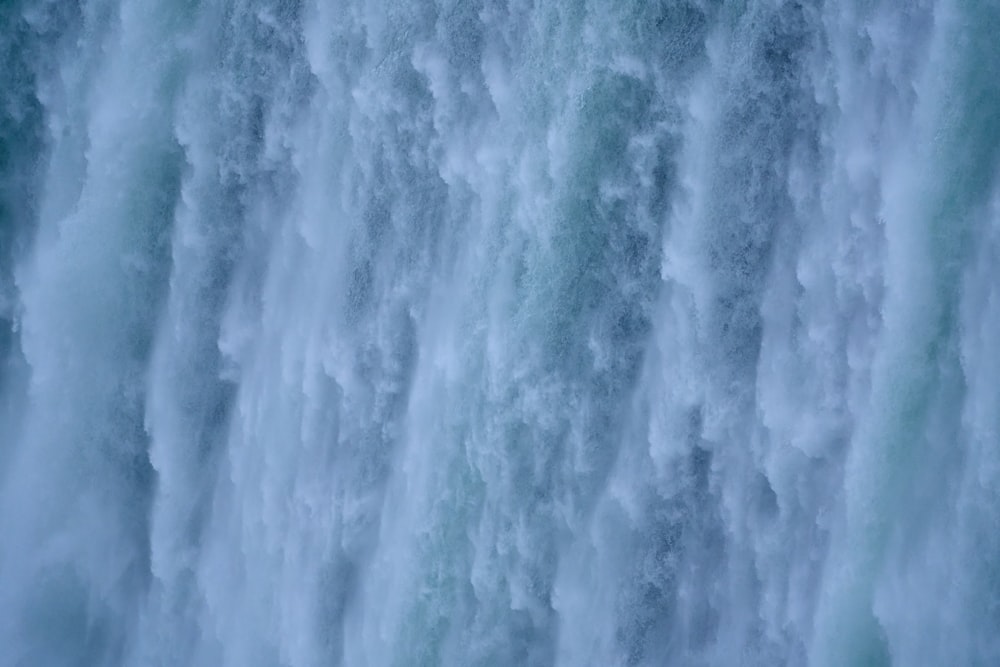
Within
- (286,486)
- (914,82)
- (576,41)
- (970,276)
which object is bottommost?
(286,486)

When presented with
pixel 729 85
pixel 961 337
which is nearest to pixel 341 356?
pixel 729 85

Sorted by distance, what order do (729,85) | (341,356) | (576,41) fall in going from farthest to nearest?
(341,356)
(576,41)
(729,85)

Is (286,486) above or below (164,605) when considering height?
above

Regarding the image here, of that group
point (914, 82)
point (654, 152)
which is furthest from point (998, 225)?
point (654, 152)

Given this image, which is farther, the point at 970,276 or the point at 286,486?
the point at 286,486

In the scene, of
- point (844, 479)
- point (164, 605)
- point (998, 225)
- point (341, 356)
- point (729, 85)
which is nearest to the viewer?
point (998, 225)

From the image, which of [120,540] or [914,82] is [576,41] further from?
[120,540]
